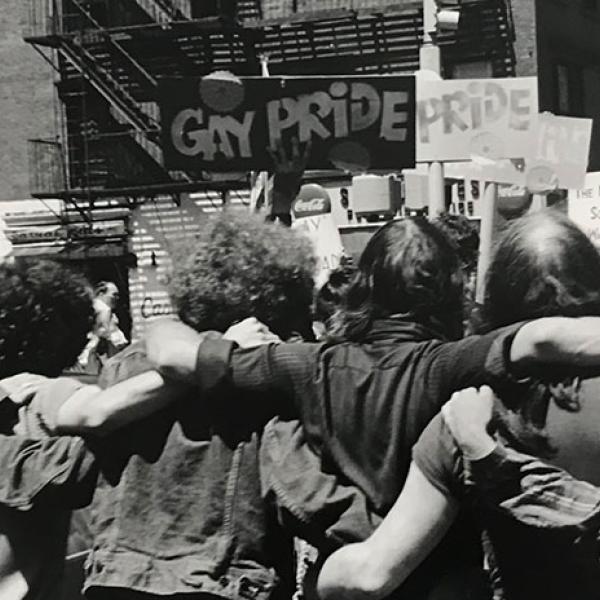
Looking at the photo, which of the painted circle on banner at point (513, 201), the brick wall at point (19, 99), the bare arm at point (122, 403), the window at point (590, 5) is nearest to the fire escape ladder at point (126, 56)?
the brick wall at point (19, 99)

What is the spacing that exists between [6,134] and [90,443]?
27683mm

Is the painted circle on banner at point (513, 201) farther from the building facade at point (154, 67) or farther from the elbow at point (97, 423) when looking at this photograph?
the building facade at point (154, 67)

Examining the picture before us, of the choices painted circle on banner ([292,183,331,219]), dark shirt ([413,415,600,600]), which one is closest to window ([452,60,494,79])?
painted circle on banner ([292,183,331,219])

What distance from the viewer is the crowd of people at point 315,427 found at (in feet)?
9.48

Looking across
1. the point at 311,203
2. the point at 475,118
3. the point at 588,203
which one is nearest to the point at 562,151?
the point at 588,203

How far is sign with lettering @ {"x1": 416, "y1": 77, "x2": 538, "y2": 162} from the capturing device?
823 cm

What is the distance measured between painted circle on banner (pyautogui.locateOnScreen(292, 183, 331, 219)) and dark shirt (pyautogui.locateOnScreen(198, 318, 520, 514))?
5.99m

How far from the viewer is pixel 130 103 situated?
1117 inches

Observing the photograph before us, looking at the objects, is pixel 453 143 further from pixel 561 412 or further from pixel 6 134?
pixel 6 134

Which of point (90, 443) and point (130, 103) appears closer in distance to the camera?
point (90, 443)

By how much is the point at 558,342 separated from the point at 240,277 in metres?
0.98

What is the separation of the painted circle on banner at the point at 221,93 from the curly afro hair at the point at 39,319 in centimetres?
233

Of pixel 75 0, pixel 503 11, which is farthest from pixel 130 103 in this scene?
pixel 503 11

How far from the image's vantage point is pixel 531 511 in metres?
2.84
